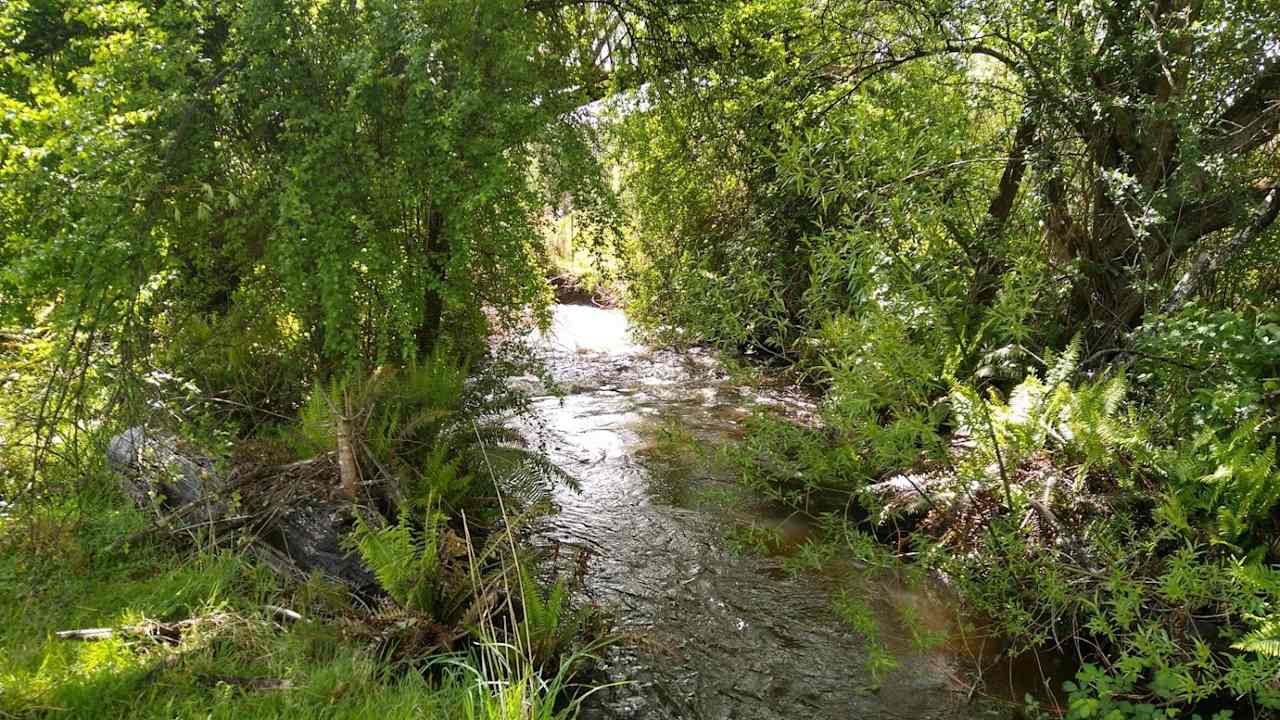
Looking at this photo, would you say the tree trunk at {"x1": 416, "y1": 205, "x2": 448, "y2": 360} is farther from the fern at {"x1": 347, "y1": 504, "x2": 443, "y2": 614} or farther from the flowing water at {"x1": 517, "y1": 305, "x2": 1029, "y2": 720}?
the flowing water at {"x1": 517, "y1": 305, "x2": 1029, "y2": 720}

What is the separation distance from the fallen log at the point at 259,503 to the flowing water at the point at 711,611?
1501 mm

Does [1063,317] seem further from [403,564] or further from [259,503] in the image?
[259,503]

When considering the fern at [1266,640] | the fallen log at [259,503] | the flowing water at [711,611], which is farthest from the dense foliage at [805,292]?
the flowing water at [711,611]

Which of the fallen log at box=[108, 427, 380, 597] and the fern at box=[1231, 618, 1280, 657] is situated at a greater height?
the fallen log at box=[108, 427, 380, 597]

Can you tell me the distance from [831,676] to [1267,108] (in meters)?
4.76

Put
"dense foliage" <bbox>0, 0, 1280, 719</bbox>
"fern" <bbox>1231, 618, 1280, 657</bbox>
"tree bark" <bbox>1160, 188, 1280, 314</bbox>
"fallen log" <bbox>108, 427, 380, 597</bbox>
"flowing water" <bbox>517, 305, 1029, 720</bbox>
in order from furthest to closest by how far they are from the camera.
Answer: "tree bark" <bbox>1160, 188, 1280, 314</bbox>, "fallen log" <bbox>108, 427, 380, 597</bbox>, "flowing water" <bbox>517, 305, 1029, 720</bbox>, "dense foliage" <bbox>0, 0, 1280, 719</bbox>, "fern" <bbox>1231, 618, 1280, 657</bbox>

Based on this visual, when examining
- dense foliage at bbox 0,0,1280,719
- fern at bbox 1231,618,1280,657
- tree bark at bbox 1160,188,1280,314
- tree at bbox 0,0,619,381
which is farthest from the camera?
tree bark at bbox 1160,188,1280,314

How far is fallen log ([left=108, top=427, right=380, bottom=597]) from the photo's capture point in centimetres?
413

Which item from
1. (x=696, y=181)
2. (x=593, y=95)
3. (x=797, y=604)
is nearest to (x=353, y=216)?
(x=797, y=604)

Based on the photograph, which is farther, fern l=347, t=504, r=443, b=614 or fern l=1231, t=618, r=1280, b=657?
fern l=347, t=504, r=443, b=614

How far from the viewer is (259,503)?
4402mm

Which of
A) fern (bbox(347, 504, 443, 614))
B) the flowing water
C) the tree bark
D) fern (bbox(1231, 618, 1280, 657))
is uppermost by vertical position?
the tree bark

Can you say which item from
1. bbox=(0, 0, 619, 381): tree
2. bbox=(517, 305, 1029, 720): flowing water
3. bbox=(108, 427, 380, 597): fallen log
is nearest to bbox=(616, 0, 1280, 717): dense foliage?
bbox=(517, 305, 1029, 720): flowing water

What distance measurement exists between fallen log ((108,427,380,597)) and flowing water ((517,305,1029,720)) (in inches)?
59.1
